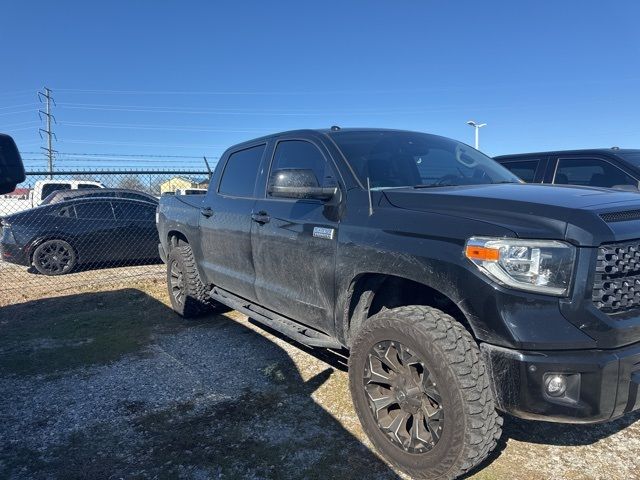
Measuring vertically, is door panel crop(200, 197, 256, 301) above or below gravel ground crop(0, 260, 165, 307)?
above

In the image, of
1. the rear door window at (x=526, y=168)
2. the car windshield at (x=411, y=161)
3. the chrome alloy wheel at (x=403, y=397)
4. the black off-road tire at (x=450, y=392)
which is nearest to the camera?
the black off-road tire at (x=450, y=392)

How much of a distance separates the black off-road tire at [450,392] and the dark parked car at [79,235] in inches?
322

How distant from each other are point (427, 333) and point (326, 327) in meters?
1.03

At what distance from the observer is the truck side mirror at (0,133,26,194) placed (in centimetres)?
249

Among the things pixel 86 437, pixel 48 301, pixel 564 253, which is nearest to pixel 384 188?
pixel 564 253

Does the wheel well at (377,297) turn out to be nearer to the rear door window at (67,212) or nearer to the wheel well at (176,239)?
the wheel well at (176,239)

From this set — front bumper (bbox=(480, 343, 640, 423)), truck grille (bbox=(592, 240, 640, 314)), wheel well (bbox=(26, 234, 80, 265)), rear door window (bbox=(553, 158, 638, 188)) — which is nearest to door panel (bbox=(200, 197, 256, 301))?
front bumper (bbox=(480, 343, 640, 423))

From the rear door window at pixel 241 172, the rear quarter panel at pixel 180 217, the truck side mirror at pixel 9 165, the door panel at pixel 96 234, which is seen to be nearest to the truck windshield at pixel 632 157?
the rear door window at pixel 241 172

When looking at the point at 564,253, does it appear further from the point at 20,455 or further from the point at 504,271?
the point at 20,455

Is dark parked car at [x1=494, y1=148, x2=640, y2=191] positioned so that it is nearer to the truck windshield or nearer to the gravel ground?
the truck windshield

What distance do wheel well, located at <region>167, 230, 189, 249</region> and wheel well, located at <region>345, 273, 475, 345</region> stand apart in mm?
3246

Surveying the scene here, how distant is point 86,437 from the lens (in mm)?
3100

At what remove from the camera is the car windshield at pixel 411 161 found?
331 centimetres

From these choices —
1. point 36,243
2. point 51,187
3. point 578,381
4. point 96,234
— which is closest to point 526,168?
point 578,381
